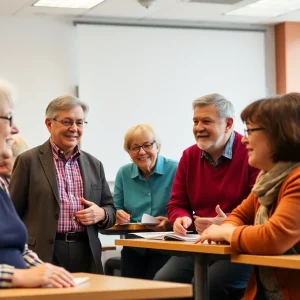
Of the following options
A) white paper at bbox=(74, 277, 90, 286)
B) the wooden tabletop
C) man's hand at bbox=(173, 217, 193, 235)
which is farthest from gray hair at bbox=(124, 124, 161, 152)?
white paper at bbox=(74, 277, 90, 286)

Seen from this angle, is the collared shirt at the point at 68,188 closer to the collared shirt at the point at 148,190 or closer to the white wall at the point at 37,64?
the collared shirt at the point at 148,190

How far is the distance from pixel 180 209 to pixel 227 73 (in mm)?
4420

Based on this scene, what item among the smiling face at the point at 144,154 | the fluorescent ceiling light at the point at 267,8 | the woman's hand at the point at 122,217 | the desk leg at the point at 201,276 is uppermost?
the fluorescent ceiling light at the point at 267,8

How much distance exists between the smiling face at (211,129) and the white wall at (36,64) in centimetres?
347

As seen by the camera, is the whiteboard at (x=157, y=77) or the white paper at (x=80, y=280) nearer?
the white paper at (x=80, y=280)

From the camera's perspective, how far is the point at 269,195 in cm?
285

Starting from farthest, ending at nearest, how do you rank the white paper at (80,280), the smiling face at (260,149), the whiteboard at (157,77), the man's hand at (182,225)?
the whiteboard at (157,77), the man's hand at (182,225), the smiling face at (260,149), the white paper at (80,280)

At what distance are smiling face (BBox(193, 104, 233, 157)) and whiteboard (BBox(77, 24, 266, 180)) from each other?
3.40 metres

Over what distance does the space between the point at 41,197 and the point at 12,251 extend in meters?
1.60

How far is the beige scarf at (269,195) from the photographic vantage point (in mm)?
2805

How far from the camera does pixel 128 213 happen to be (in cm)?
494

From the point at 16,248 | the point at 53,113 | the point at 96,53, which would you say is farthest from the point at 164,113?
the point at 16,248

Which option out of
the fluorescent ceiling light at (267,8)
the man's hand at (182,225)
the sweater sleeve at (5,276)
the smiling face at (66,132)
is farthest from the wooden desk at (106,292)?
the fluorescent ceiling light at (267,8)

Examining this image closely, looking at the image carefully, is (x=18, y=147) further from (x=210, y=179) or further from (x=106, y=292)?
(x=106, y=292)
